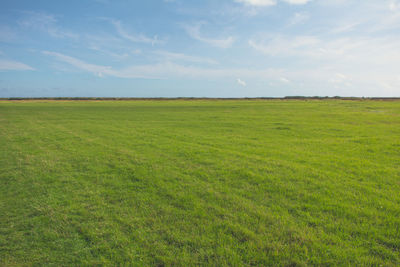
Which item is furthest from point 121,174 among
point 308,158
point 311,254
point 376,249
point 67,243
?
point 308,158

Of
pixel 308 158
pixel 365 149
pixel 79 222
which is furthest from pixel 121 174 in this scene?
pixel 365 149

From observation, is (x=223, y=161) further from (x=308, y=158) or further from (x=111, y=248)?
(x=111, y=248)

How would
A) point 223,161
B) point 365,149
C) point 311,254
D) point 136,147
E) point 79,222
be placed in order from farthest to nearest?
point 136,147
point 365,149
point 223,161
point 79,222
point 311,254

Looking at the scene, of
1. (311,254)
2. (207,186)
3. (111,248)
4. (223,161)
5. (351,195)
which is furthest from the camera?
(223,161)

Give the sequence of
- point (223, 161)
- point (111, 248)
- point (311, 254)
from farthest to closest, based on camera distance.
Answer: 1. point (223, 161)
2. point (111, 248)
3. point (311, 254)

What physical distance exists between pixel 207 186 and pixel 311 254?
397 cm

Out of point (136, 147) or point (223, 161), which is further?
point (136, 147)

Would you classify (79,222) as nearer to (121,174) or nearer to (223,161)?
(121,174)

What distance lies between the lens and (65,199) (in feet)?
23.4

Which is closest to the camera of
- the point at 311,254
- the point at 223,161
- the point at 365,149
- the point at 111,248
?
the point at 311,254

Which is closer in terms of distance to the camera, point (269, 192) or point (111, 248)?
point (111, 248)

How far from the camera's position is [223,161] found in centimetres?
1080

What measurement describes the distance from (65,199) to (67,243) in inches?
98.1

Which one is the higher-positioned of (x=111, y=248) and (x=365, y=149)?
(x=365, y=149)
